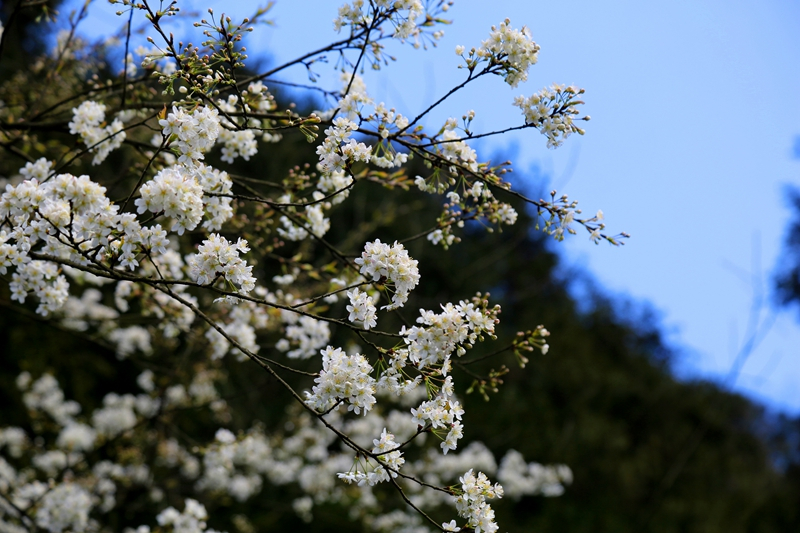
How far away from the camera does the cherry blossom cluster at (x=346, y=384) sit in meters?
1.90

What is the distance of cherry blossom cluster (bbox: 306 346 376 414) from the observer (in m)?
1.90

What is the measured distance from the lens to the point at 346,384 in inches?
74.5

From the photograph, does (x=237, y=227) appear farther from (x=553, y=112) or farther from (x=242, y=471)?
(x=242, y=471)

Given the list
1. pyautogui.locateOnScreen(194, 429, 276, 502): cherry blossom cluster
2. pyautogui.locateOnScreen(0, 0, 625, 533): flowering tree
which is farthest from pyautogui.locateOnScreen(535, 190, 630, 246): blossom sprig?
pyautogui.locateOnScreen(194, 429, 276, 502): cherry blossom cluster

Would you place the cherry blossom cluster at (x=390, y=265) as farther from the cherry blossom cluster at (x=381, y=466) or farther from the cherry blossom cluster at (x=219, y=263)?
the cherry blossom cluster at (x=381, y=466)

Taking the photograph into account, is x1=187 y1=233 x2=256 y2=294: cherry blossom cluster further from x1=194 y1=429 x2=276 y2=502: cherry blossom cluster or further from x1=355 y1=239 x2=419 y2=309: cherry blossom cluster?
x1=194 y1=429 x2=276 y2=502: cherry blossom cluster

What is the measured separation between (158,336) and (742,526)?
933 centimetres

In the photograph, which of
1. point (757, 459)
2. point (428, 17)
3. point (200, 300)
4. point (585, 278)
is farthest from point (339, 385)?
point (757, 459)

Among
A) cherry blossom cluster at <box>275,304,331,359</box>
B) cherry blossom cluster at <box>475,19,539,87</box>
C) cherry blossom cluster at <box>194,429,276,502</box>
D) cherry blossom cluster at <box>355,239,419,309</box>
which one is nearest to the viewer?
cherry blossom cluster at <box>355,239,419,309</box>

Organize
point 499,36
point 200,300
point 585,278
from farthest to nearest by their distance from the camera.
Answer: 1. point 585,278
2. point 200,300
3. point 499,36

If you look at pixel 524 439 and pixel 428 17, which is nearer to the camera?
pixel 428 17

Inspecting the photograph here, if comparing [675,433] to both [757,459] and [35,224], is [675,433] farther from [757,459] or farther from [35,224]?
[35,224]

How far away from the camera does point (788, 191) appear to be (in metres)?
13.8

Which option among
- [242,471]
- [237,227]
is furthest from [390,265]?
[242,471]
